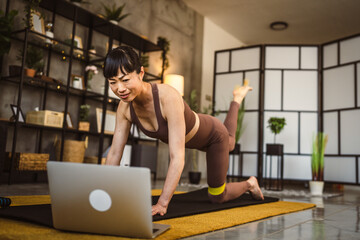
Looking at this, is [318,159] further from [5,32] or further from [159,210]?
[5,32]

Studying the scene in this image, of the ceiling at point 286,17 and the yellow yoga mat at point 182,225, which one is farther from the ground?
the ceiling at point 286,17

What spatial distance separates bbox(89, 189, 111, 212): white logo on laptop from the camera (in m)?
1.05

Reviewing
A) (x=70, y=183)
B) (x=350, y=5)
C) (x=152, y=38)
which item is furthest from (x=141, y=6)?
(x=70, y=183)

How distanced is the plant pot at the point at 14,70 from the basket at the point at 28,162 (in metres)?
0.78

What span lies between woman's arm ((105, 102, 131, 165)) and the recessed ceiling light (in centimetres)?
637

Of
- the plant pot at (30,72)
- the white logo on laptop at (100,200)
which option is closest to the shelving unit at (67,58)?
the plant pot at (30,72)

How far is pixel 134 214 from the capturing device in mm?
1057

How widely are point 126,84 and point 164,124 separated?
0.31 m

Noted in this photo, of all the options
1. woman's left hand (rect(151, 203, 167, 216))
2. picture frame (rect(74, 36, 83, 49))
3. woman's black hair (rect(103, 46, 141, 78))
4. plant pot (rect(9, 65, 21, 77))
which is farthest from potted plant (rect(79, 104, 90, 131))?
woman's black hair (rect(103, 46, 141, 78))

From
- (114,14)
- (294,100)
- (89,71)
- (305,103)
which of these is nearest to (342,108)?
(305,103)

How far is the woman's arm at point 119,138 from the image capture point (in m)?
1.64

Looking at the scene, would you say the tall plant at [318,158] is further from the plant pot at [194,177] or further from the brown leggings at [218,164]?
the brown leggings at [218,164]

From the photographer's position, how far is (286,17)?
6953 mm

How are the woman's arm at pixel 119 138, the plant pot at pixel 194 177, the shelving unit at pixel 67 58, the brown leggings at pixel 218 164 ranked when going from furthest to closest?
the plant pot at pixel 194 177, the shelving unit at pixel 67 58, the brown leggings at pixel 218 164, the woman's arm at pixel 119 138
